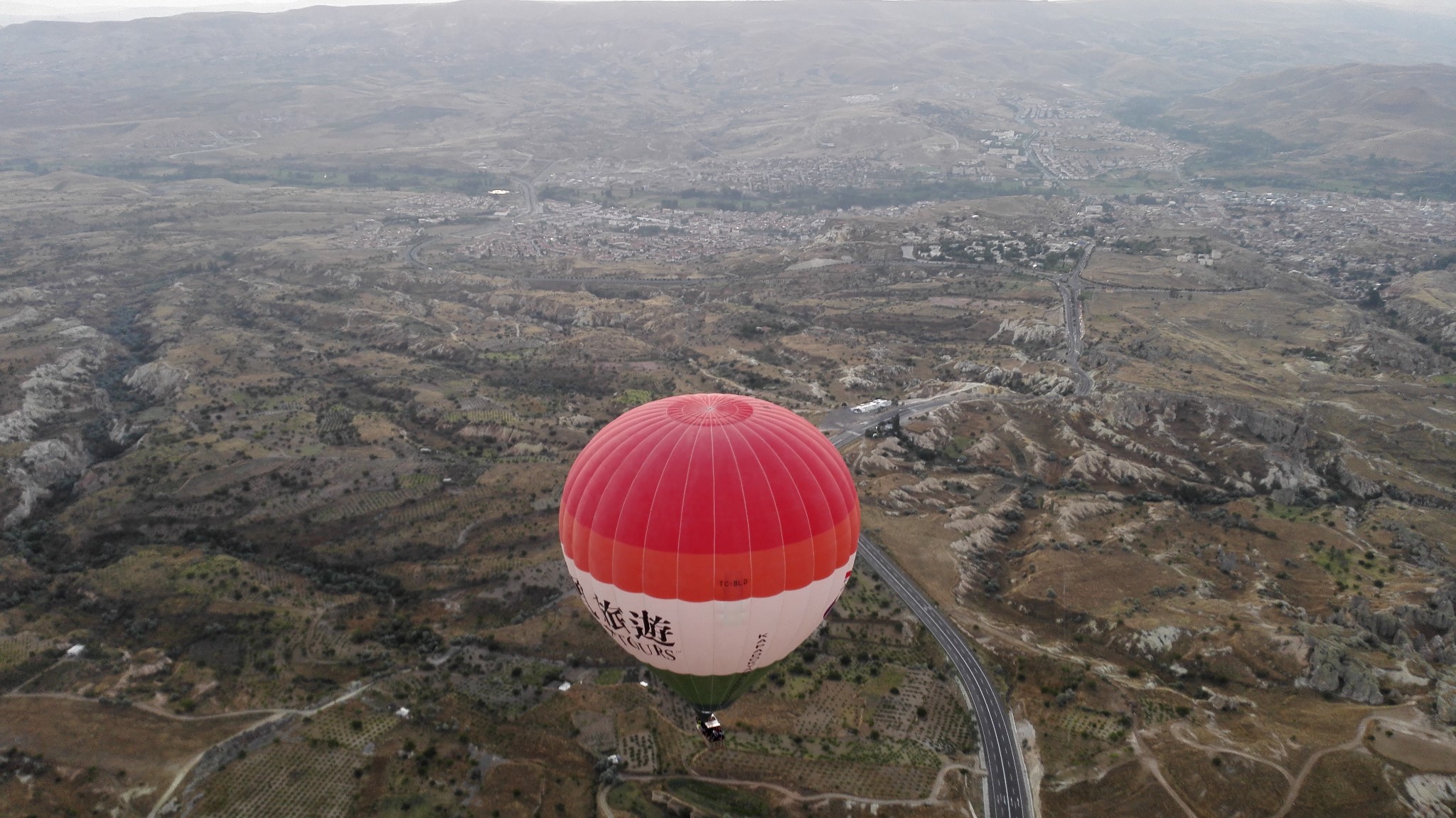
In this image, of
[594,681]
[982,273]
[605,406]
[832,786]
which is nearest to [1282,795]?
[832,786]

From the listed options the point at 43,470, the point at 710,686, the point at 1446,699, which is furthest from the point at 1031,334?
the point at 43,470

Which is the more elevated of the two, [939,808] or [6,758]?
[6,758]

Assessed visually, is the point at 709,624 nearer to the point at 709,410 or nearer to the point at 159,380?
the point at 709,410

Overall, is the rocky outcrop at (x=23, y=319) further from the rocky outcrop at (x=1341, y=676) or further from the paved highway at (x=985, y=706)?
the rocky outcrop at (x=1341, y=676)

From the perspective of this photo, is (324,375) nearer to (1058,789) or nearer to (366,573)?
(366,573)

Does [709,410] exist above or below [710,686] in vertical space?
above

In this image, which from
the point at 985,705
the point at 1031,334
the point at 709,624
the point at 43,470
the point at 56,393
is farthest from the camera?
the point at 1031,334
